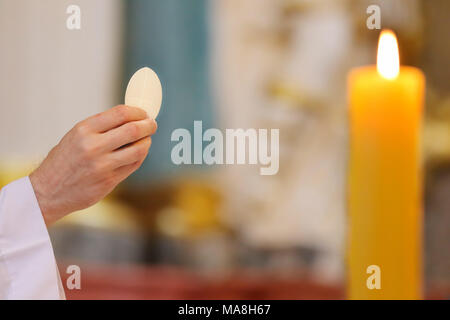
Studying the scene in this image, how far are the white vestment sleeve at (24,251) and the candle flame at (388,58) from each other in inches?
8.1

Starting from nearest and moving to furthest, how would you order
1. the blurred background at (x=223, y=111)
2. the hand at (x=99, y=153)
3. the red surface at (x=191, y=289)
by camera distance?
the hand at (x=99, y=153)
the red surface at (x=191, y=289)
the blurred background at (x=223, y=111)

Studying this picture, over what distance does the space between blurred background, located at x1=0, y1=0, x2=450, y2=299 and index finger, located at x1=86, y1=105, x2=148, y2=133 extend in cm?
55

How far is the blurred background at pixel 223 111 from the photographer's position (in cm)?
91

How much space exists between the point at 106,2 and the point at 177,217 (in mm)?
425

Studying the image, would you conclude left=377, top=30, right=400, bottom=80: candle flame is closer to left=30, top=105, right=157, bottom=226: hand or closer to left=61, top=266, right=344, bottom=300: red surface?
left=30, top=105, right=157, bottom=226: hand

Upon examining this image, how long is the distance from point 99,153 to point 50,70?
0.78m

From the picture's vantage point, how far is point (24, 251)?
31cm

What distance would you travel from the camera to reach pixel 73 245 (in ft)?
3.65

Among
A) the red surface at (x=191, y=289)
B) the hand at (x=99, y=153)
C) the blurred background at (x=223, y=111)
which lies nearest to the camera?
the hand at (x=99, y=153)

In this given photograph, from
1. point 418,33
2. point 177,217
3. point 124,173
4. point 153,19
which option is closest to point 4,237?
point 124,173

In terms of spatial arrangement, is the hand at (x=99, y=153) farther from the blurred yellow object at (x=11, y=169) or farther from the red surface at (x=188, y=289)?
the blurred yellow object at (x=11, y=169)

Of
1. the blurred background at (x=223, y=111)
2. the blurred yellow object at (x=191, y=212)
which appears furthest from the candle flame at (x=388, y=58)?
the blurred yellow object at (x=191, y=212)

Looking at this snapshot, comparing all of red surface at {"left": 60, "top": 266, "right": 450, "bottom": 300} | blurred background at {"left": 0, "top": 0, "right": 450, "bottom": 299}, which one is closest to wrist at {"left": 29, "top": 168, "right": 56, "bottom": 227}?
red surface at {"left": 60, "top": 266, "right": 450, "bottom": 300}

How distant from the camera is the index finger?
26 centimetres
